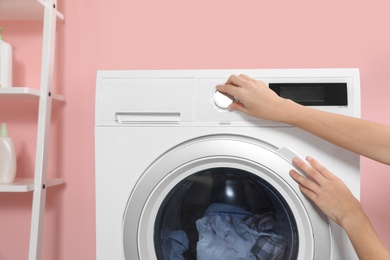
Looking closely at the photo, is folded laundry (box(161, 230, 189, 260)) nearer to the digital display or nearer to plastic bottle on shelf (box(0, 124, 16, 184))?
the digital display

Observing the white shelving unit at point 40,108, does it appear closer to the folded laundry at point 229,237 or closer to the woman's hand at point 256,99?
the folded laundry at point 229,237

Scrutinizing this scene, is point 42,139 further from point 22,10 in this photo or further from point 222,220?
point 222,220

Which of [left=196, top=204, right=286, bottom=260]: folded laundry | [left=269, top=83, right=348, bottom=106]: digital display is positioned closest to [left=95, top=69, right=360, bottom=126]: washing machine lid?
[left=269, top=83, right=348, bottom=106]: digital display

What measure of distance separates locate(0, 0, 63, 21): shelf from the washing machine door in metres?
0.79

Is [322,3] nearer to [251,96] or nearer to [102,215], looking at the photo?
[251,96]

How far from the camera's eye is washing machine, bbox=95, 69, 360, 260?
3.51ft

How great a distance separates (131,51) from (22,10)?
16.6 inches

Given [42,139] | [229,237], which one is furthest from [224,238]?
[42,139]

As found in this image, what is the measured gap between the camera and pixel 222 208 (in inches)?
46.9

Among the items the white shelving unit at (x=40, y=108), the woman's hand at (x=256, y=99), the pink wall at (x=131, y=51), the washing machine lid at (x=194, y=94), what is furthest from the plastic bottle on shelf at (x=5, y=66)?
the woman's hand at (x=256, y=99)

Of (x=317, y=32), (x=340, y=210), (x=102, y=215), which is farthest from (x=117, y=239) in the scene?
(x=317, y=32)

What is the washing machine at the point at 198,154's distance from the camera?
1.07 m

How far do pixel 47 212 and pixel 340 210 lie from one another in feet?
3.73

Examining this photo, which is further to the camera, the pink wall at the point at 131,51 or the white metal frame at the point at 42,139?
the pink wall at the point at 131,51
